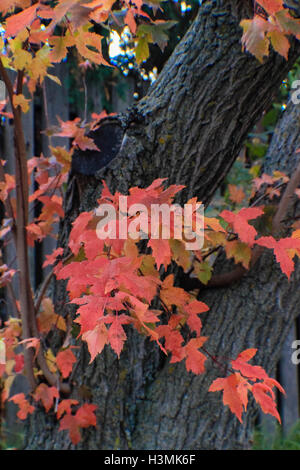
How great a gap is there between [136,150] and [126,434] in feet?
3.29

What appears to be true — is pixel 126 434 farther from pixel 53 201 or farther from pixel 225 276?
pixel 53 201

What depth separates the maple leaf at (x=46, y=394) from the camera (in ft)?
4.76

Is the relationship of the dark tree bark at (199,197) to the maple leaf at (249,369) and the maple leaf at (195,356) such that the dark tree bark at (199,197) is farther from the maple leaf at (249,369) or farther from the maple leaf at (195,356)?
the maple leaf at (249,369)

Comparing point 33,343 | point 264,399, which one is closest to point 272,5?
point 264,399

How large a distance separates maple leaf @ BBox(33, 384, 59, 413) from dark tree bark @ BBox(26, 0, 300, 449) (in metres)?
0.09

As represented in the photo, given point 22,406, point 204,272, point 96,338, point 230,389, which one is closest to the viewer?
point 96,338

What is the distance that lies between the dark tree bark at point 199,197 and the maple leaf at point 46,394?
87 millimetres

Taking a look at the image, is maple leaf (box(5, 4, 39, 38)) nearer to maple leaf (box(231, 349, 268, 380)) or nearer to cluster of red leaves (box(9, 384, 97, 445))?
maple leaf (box(231, 349, 268, 380))

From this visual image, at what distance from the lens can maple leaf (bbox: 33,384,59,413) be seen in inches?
57.1

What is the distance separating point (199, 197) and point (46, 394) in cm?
87

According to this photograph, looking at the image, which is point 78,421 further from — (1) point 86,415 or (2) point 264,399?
(2) point 264,399

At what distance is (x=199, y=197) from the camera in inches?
57.5

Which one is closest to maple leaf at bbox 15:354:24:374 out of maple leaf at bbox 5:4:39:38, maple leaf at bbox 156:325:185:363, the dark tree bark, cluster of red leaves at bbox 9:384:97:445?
cluster of red leaves at bbox 9:384:97:445
